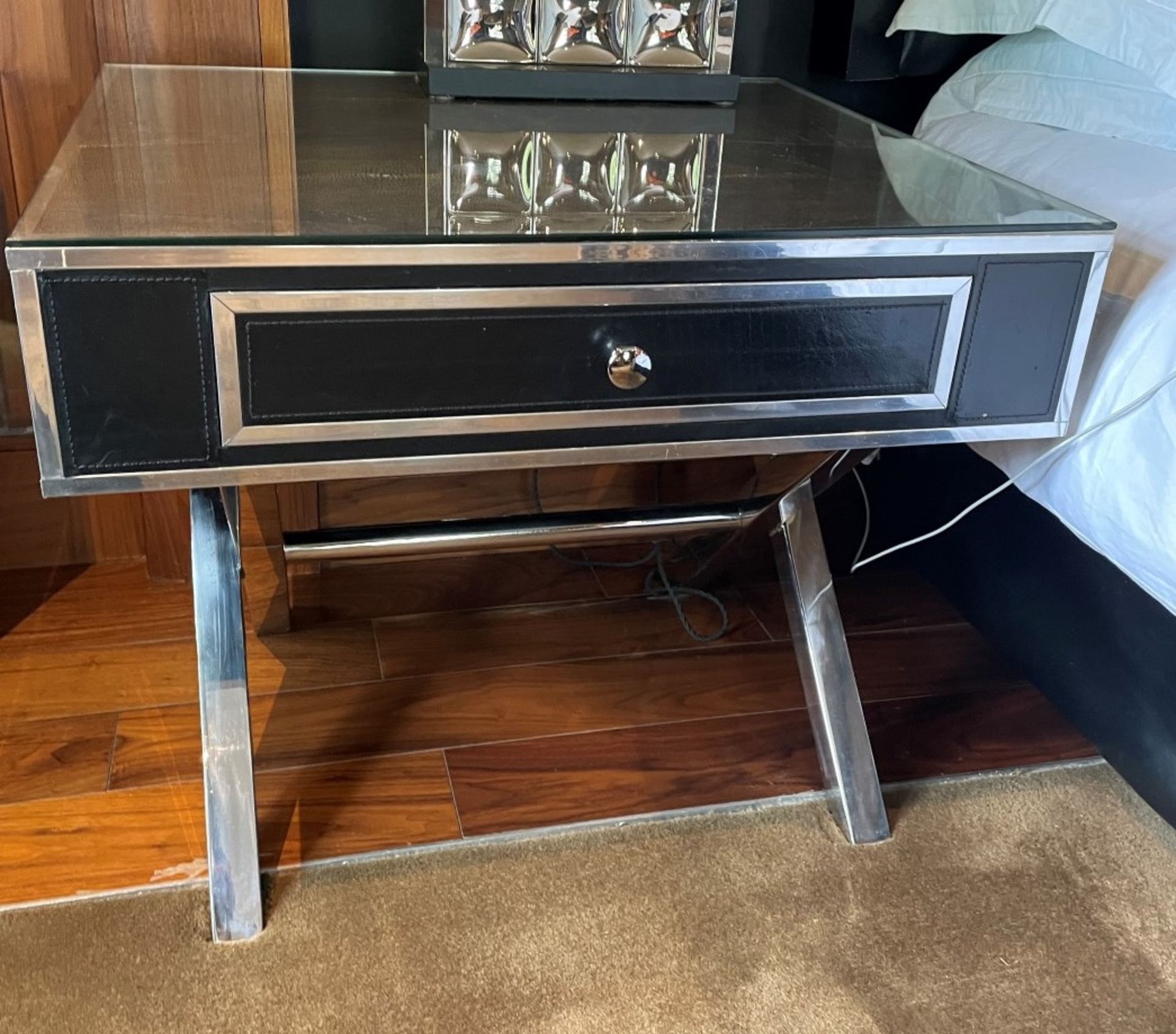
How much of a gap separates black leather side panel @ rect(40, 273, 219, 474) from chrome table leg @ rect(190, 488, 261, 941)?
0.18 metres

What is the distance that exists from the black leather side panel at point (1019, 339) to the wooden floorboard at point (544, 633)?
50 cm

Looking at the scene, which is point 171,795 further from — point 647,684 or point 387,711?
point 647,684

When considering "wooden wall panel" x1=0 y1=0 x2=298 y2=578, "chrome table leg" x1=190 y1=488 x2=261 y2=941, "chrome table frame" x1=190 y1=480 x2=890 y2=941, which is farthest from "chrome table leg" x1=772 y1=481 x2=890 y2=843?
"wooden wall panel" x1=0 y1=0 x2=298 y2=578

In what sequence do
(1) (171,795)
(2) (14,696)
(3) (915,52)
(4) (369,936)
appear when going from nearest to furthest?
(4) (369,936), (1) (171,795), (2) (14,696), (3) (915,52)

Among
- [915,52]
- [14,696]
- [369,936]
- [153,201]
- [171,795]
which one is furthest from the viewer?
[915,52]

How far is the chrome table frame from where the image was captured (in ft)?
2.90

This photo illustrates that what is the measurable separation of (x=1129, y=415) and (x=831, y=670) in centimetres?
33

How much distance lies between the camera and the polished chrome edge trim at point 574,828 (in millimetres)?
922

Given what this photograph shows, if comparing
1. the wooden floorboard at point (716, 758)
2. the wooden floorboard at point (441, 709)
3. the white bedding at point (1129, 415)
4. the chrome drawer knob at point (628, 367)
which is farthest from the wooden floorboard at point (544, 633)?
the chrome drawer knob at point (628, 367)

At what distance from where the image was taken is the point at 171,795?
3.35 ft

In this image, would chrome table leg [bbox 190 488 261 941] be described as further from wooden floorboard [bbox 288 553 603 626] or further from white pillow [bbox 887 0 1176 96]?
white pillow [bbox 887 0 1176 96]

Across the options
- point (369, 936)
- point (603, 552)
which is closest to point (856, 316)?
point (369, 936)

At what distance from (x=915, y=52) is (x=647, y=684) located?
70cm

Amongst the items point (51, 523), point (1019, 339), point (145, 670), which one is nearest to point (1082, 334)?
point (1019, 339)
